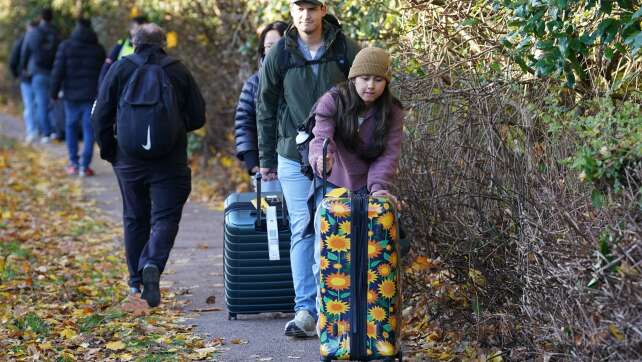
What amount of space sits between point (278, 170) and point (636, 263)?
9.40 feet

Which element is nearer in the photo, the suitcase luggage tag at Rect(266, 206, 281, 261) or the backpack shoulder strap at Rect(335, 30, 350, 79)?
the backpack shoulder strap at Rect(335, 30, 350, 79)

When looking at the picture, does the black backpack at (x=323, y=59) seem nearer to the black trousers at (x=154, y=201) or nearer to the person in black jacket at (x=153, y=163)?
the person in black jacket at (x=153, y=163)

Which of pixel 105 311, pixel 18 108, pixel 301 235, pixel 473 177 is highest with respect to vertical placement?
pixel 473 177

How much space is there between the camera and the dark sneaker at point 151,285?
7371 millimetres

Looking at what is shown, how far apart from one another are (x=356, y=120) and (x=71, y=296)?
316 centimetres

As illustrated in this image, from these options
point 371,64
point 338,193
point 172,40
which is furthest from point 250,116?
point 172,40

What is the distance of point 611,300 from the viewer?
4.24m

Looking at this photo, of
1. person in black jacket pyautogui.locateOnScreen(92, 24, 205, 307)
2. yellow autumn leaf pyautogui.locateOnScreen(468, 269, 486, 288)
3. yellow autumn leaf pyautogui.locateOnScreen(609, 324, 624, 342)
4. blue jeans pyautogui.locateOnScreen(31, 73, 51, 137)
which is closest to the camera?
yellow autumn leaf pyautogui.locateOnScreen(609, 324, 624, 342)

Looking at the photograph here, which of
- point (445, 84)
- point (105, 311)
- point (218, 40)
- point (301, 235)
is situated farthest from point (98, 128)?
point (218, 40)

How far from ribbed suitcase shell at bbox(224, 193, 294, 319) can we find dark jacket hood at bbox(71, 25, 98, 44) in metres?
8.55

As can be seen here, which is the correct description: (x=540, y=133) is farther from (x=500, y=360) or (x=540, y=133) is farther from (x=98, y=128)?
(x=98, y=128)

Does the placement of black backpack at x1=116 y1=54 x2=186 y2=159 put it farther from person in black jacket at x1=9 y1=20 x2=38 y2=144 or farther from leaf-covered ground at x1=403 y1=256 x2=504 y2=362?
person in black jacket at x1=9 y1=20 x2=38 y2=144

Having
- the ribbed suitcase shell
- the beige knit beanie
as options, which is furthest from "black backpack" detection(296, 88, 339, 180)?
the ribbed suitcase shell

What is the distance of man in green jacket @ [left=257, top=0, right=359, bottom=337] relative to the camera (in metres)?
6.42
